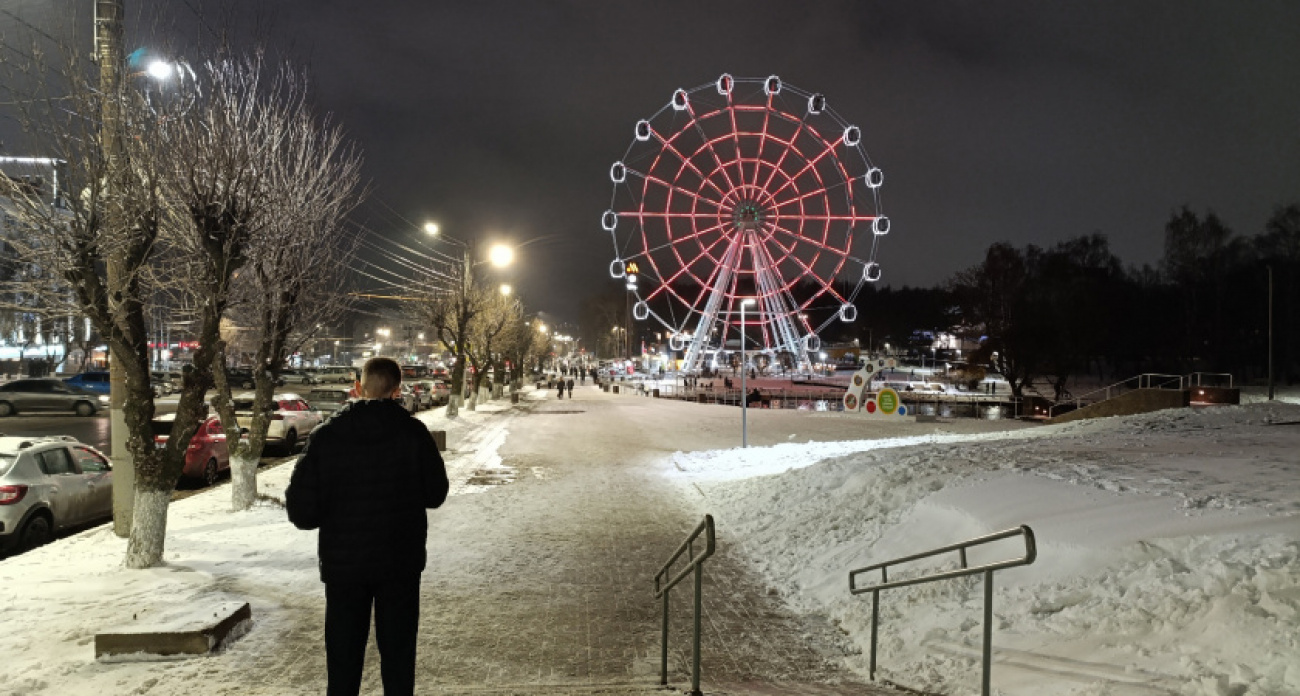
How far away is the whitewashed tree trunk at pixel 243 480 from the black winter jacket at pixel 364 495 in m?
9.72

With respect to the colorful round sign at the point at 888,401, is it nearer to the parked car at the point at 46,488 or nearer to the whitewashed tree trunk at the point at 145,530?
the parked car at the point at 46,488

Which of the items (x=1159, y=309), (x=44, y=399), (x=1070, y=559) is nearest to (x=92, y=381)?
(x=44, y=399)

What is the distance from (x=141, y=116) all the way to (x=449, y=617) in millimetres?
6258

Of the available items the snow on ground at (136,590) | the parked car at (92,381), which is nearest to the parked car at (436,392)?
the parked car at (92,381)

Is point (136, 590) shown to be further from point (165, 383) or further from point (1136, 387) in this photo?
point (1136, 387)

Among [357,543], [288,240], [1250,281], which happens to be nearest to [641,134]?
[288,240]

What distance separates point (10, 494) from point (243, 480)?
9.28ft

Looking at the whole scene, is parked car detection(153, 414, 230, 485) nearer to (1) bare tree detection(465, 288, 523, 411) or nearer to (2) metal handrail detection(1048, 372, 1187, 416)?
(1) bare tree detection(465, 288, 523, 411)

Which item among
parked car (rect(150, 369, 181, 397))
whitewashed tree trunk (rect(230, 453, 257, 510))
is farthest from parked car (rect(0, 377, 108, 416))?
whitewashed tree trunk (rect(230, 453, 257, 510))

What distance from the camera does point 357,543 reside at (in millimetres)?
3658

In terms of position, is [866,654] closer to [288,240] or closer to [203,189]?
[203,189]

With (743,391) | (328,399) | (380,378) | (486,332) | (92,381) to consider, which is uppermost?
(486,332)

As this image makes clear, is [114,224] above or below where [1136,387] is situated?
above

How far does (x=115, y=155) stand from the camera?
8453mm
